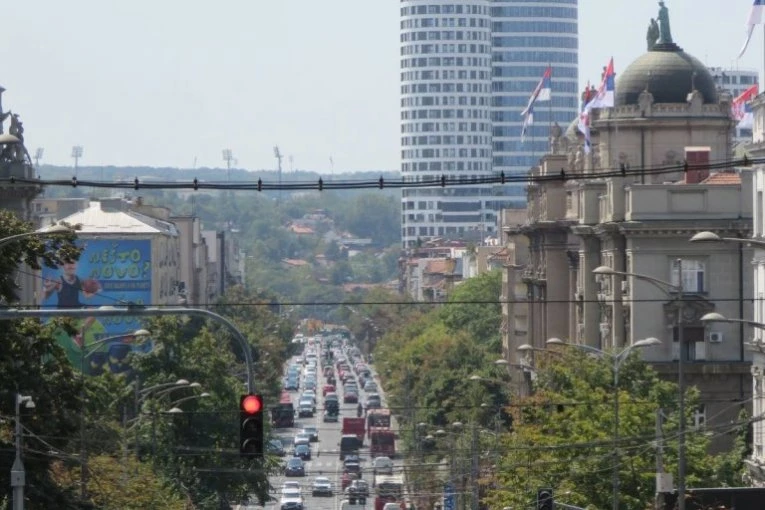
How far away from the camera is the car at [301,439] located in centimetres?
14250

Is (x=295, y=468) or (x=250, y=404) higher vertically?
(x=250, y=404)

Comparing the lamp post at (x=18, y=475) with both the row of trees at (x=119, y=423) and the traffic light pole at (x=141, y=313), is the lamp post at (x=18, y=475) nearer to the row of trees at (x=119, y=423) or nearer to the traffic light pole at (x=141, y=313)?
the row of trees at (x=119, y=423)

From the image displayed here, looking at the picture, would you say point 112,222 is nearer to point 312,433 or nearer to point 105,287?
point 105,287

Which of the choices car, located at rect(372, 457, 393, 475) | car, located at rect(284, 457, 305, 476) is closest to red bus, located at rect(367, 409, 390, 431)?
car, located at rect(284, 457, 305, 476)

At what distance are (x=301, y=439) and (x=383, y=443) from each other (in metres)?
7.25

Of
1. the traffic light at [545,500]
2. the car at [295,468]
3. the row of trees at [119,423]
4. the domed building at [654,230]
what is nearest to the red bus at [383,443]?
the car at [295,468]

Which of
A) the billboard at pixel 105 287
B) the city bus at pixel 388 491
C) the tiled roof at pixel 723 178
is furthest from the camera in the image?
the billboard at pixel 105 287

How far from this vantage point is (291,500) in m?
107

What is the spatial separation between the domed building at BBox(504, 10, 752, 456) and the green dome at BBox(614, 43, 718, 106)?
36mm

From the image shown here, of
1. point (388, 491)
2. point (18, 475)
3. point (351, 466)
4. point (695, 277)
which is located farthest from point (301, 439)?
point (18, 475)

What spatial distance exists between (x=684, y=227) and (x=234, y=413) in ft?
51.5

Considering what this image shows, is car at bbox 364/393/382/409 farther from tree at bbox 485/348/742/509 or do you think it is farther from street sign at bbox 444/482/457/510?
tree at bbox 485/348/742/509

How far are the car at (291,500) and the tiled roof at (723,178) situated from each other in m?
23.1

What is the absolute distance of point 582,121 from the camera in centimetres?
9544
